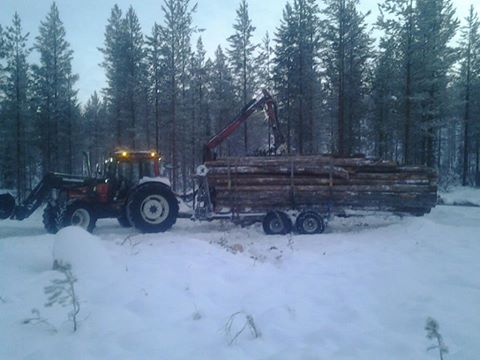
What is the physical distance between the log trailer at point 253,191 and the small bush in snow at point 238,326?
7.20 meters

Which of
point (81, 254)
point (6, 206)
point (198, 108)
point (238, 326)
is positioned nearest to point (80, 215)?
point (6, 206)

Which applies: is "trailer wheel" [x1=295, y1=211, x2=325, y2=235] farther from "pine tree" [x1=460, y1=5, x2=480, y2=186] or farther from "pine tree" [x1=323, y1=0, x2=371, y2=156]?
"pine tree" [x1=460, y1=5, x2=480, y2=186]

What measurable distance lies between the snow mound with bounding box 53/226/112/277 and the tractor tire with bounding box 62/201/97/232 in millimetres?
5336

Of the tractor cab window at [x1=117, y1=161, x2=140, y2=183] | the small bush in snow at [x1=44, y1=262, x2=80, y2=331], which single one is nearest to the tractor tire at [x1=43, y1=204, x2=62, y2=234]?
the tractor cab window at [x1=117, y1=161, x2=140, y2=183]

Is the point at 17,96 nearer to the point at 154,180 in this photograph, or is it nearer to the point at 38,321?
the point at 154,180

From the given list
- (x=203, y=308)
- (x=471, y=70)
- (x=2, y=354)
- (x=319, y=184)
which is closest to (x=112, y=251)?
(x=203, y=308)

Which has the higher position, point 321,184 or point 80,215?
point 321,184

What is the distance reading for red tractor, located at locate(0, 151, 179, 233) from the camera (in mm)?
11266

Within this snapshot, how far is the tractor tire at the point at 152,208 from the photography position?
1150 centimetres

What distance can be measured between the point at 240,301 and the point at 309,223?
6870 mm

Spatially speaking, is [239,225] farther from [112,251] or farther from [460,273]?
[460,273]

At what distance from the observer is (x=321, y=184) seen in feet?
39.4

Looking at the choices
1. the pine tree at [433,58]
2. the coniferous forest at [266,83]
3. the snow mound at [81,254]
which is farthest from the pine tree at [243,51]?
the snow mound at [81,254]

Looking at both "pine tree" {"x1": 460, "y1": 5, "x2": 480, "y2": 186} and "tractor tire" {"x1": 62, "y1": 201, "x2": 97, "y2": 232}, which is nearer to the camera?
"tractor tire" {"x1": 62, "y1": 201, "x2": 97, "y2": 232}
